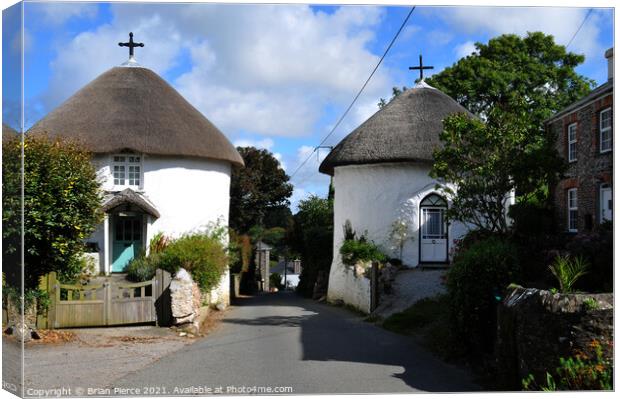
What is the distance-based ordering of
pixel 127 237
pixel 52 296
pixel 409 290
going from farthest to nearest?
pixel 409 290, pixel 127 237, pixel 52 296

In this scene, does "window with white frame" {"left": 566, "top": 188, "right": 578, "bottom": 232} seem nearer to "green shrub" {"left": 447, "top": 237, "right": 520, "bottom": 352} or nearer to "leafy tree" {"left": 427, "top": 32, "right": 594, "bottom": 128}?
"leafy tree" {"left": 427, "top": 32, "right": 594, "bottom": 128}

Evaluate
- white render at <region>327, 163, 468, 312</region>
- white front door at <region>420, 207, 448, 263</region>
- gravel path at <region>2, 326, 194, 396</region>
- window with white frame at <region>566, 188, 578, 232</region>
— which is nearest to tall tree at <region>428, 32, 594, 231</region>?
window with white frame at <region>566, 188, 578, 232</region>

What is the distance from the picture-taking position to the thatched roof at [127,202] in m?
14.9

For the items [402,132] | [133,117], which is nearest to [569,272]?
[402,132]

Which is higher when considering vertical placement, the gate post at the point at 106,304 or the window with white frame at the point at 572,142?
the window with white frame at the point at 572,142

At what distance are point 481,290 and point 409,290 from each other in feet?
21.9

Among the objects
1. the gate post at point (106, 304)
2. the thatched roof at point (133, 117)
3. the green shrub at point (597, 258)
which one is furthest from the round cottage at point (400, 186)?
the green shrub at point (597, 258)

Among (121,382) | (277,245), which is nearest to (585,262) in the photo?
(121,382)

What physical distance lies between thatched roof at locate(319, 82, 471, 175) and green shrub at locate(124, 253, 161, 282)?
6624 mm

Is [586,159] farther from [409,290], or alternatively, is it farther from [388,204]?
[388,204]

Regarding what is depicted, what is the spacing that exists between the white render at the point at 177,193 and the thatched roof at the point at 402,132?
3.51m

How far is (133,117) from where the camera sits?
16.3 m

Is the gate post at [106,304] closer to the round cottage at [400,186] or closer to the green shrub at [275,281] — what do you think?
the round cottage at [400,186]

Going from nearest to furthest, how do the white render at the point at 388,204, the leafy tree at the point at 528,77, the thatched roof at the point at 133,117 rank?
1. the leafy tree at the point at 528,77
2. the thatched roof at the point at 133,117
3. the white render at the point at 388,204
